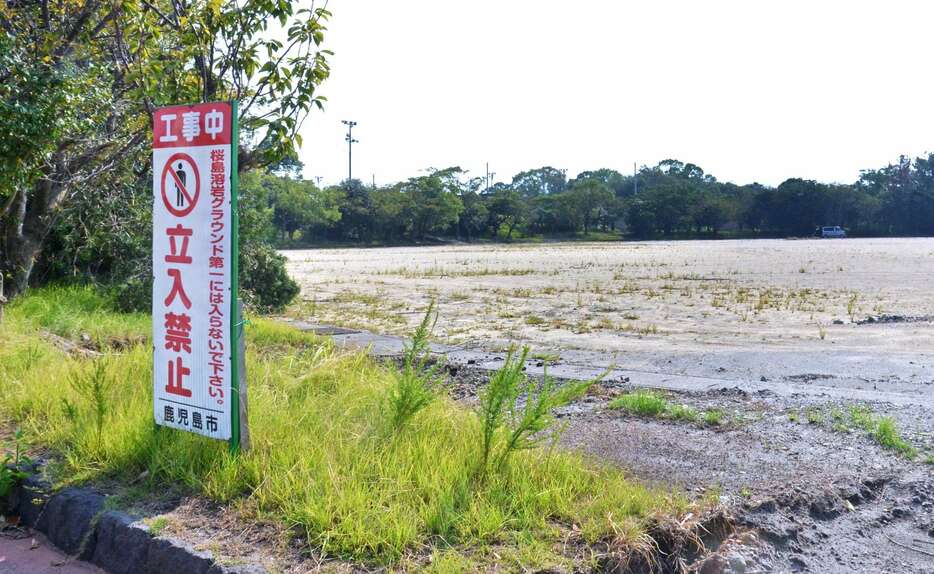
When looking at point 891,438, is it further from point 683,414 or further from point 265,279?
point 265,279

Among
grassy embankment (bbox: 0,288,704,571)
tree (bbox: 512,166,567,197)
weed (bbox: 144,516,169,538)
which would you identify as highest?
tree (bbox: 512,166,567,197)

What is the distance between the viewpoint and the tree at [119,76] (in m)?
5.47

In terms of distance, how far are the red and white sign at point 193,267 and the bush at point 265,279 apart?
8336 mm

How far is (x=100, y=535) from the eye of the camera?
3.55m

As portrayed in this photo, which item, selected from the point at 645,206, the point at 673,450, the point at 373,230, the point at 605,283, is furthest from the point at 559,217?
the point at 673,450

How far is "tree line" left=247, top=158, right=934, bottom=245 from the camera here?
6436 cm

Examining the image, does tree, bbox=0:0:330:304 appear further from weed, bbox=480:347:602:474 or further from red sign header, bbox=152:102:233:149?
weed, bbox=480:347:602:474

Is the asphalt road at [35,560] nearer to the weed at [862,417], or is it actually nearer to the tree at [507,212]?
the weed at [862,417]

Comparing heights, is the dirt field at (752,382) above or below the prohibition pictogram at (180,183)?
below

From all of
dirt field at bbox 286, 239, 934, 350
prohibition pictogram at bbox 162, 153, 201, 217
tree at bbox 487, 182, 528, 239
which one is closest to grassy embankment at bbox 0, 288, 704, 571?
prohibition pictogram at bbox 162, 153, 201, 217

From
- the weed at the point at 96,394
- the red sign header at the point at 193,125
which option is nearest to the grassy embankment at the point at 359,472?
the weed at the point at 96,394

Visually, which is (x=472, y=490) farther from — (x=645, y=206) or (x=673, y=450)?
(x=645, y=206)

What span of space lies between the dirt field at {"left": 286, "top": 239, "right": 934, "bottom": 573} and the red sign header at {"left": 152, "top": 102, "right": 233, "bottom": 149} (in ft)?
8.73

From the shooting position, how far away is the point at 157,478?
153 inches
